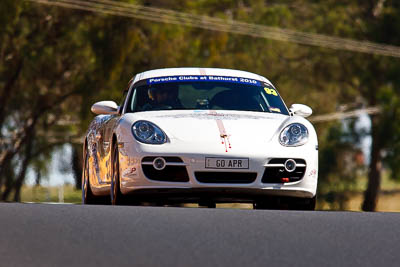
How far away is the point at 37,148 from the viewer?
43281mm

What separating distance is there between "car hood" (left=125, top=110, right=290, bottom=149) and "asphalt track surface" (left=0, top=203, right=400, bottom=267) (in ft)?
6.72

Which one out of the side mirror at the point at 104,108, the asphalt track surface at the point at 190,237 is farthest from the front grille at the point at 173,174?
the asphalt track surface at the point at 190,237

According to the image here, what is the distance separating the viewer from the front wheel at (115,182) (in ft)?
34.8

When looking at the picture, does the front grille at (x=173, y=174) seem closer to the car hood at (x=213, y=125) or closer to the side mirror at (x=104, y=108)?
the car hood at (x=213, y=125)

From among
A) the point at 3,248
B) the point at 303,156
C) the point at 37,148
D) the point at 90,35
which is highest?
the point at 90,35

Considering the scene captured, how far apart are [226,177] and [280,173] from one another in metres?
0.52

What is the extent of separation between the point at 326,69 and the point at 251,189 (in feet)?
136

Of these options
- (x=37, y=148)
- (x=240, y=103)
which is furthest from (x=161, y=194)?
(x=37, y=148)

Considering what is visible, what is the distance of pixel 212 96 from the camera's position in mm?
11914

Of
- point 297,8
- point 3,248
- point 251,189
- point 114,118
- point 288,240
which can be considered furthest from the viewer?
point 297,8

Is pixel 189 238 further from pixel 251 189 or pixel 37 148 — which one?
pixel 37 148

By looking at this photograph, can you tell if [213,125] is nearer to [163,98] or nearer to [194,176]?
[194,176]

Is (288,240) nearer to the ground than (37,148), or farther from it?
nearer to the ground

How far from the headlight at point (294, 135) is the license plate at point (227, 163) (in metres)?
0.49
